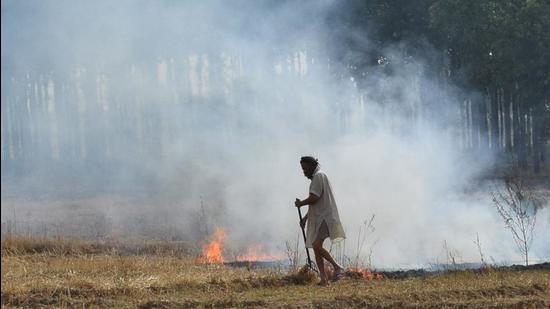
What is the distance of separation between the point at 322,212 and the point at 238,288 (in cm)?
137

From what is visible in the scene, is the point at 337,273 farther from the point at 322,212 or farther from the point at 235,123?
the point at 235,123

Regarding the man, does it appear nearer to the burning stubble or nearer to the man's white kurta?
the man's white kurta

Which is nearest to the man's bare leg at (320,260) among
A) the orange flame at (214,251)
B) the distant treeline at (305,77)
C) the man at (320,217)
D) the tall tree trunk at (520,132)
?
the man at (320,217)

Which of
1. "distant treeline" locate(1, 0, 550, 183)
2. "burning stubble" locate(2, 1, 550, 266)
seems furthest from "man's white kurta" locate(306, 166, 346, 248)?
"distant treeline" locate(1, 0, 550, 183)

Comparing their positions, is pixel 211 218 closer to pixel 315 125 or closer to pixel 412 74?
pixel 315 125

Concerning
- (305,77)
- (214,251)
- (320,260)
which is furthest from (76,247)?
(305,77)

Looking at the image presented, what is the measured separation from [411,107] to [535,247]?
439 inches

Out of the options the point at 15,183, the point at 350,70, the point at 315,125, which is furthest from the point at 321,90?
the point at 15,183

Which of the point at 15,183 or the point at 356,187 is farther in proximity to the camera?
the point at 15,183

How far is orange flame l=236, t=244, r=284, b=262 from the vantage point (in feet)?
42.1

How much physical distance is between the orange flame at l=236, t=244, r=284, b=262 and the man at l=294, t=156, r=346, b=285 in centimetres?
375

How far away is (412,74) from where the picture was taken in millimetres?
25391

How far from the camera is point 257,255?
43.4 ft

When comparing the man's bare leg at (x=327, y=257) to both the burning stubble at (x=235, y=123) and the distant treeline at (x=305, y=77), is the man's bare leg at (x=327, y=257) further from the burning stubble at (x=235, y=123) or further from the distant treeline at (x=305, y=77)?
the distant treeline at (x=305, y=77)
